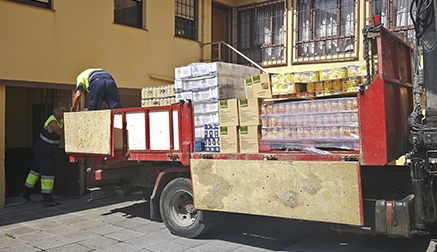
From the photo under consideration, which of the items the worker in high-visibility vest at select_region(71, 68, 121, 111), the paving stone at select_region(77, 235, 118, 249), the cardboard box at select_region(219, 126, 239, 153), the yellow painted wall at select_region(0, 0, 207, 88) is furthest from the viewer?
the yellow painted wall at select_region(0, 0, 207, 88)

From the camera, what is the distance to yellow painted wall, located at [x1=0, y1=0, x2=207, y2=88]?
824 centimetres

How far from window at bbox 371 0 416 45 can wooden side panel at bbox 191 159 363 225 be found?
617 centimetres

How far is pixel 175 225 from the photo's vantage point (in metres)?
6.35

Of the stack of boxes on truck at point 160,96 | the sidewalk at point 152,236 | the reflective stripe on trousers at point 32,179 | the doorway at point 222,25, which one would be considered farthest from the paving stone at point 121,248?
the doorway at point 222,25

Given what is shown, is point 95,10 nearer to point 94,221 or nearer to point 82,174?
point 82,174

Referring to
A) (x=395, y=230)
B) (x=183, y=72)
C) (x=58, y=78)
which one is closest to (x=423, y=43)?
(x=395, y=230)

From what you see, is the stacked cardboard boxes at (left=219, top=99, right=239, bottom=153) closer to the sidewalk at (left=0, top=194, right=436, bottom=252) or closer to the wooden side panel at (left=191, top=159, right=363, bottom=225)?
the wooden side panel at (left=191, top=159, right=363, bottom=225)

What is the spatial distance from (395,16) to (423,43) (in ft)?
18.8

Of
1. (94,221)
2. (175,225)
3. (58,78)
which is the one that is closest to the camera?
(175,225)

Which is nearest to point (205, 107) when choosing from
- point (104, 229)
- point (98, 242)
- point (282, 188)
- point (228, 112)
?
point (228, 112)

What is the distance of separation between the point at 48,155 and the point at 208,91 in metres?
4.42

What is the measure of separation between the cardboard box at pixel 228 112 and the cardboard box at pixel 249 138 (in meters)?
0.15

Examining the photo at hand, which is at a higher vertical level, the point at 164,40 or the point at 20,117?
the point at 164,40

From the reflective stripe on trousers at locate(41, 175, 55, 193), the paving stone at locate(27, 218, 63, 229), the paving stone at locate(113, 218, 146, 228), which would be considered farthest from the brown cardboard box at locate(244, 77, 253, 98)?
the reflective stripe on trousers at locate(41, 175, 55, 193)
